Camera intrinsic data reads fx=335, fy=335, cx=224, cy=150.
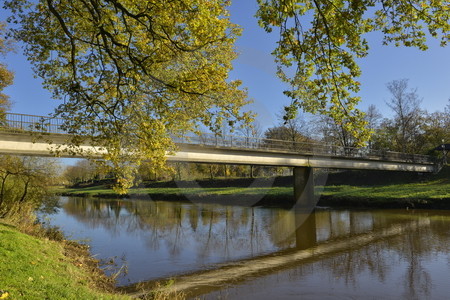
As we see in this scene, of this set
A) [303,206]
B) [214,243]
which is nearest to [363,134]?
[214,243]

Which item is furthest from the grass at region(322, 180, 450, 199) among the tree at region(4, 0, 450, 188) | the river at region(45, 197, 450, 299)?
the tree at region(4, 0, 450, 188)

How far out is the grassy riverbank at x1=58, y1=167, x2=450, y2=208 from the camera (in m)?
28.8

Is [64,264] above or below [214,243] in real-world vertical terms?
above

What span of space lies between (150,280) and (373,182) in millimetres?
42743

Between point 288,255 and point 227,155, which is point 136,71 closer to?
point 288,255

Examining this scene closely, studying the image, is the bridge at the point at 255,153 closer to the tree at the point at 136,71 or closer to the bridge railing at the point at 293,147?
the bridge railing at the point at 293,147

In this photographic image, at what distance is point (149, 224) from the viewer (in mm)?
23625

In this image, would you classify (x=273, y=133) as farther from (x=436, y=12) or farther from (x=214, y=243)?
(x=436, y=12)

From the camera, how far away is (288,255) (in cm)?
1386

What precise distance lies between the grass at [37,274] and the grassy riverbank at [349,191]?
14.3 meters

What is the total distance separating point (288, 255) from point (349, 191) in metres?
24.9

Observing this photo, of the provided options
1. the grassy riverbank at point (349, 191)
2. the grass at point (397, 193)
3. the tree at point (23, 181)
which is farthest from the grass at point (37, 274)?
the grass at point (397, 193)

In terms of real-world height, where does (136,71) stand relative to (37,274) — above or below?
above

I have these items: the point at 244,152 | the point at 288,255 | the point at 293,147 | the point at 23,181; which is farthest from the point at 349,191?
the point at 23,181
